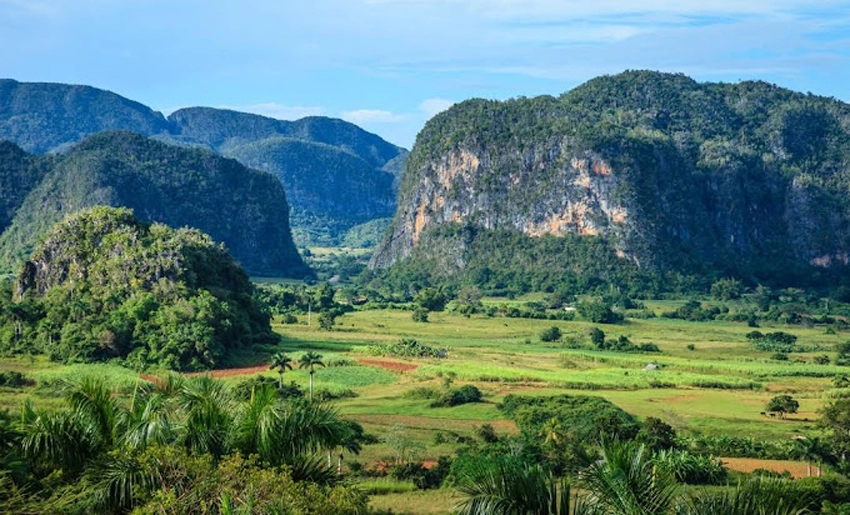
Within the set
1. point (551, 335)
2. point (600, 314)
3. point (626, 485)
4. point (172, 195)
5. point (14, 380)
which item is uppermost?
point (172, 195)

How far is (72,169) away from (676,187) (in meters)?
88.0

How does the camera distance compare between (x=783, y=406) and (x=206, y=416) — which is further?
(x=783, y=406)

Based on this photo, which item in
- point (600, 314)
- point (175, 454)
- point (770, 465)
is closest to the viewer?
point (175, 454)

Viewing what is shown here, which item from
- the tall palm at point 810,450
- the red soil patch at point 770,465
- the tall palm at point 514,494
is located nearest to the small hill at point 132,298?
the red soil patch at point 770,465

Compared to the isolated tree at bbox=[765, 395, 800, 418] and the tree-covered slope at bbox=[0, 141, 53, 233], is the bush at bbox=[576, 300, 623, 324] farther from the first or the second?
the tree-covered slope at bbox=[0, 141, 53, 233]

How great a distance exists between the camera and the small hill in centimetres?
6322

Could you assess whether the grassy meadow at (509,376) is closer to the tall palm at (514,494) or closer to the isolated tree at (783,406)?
the isolated tree at (783,406)

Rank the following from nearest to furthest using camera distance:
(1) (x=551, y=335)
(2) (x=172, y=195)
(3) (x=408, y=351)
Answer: (3) (x=408, y=351) < (1) (x=551, y=335) < (2) (x=172, y=195)

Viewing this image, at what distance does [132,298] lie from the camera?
68.1 meters

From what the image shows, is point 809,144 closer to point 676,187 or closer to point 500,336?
point 676,187

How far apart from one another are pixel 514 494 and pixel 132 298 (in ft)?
191

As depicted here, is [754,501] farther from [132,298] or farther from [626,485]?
[132,298]

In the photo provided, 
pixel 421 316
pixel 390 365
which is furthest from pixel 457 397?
pixel 421 316

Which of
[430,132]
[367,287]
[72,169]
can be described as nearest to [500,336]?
[367,287]
